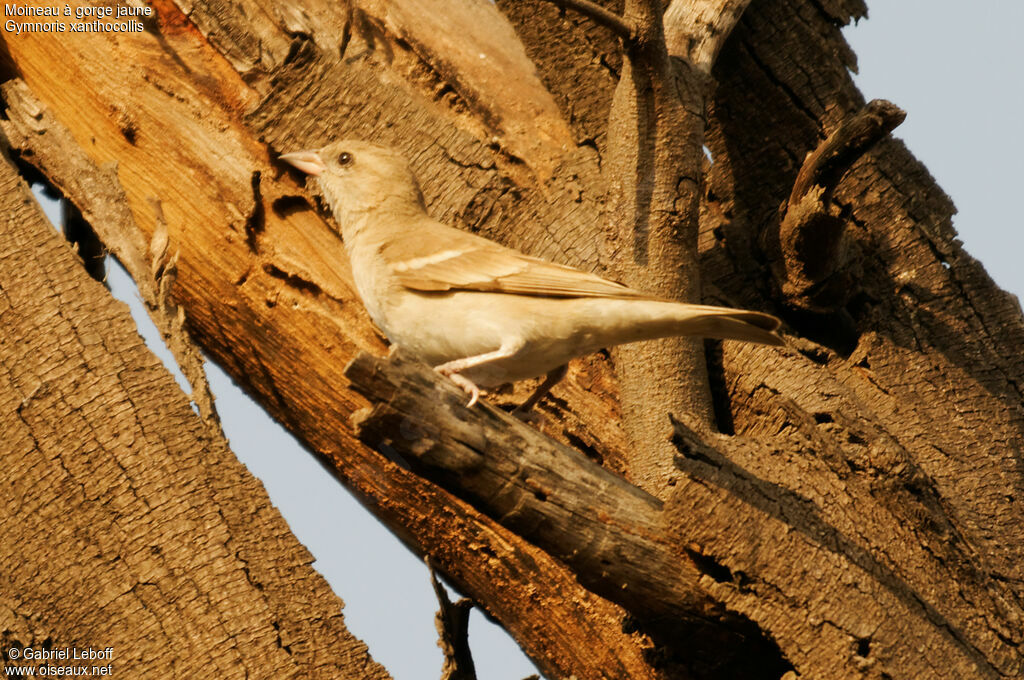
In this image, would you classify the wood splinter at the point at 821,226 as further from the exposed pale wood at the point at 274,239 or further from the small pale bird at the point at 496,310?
the exposed pale wood at the point at 274,239

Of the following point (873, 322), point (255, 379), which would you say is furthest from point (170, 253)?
point (873, 322)

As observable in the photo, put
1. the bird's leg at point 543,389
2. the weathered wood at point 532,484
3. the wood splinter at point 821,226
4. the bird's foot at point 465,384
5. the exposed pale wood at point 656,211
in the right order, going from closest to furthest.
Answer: the weathered wood at point 532,484, the bird's foot at point 465,384, the wood splinter at point 821,226, the exposed pale wood at point 656,211, the bird's leg at point 543,389

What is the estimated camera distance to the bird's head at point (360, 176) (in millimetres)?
4930

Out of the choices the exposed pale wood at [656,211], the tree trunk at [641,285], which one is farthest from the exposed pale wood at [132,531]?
the exposed pale wood at [656,211]

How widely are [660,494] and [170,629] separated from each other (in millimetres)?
1928

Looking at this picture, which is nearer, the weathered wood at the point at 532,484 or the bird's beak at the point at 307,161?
the weathered wood at the point at 532,484

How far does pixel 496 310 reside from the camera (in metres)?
4.15

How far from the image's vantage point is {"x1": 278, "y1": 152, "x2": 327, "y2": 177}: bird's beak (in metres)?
4.92

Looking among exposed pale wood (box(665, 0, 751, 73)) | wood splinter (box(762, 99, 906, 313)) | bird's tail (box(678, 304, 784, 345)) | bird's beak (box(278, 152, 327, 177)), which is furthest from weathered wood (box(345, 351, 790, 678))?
exposed pale wood (box(665, 0, 751, 73))

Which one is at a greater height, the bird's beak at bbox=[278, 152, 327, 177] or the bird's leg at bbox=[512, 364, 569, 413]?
the bird's beak at bbox=[278, 152, 327, 177]

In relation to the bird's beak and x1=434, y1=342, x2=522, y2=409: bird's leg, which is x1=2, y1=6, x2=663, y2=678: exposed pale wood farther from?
x1=434, y1=342, x2=522, y2=409: bird's leg

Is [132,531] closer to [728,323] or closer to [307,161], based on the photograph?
[307,161]

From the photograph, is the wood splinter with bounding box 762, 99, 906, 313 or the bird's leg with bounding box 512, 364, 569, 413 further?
the bird's leg with bounding box 512, 364, 569, 413

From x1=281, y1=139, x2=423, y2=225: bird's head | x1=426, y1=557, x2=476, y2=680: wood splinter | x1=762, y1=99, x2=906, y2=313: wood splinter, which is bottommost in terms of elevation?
x1=426, y1=557, x2=476, y2=680: wood splinter
